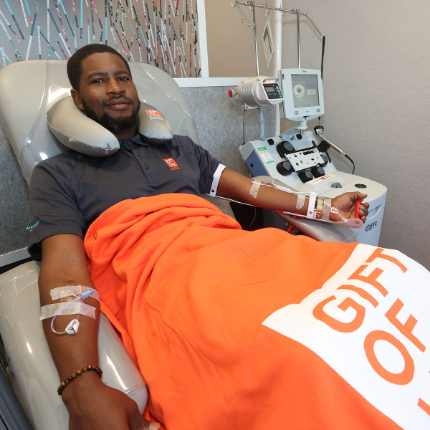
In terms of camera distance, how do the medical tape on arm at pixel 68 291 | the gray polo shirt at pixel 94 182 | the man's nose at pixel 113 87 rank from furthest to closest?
the man's nose at pixel 113 87, the gray polo shirt at pixel 94 182, the medical tape on arm at pixel 68 291

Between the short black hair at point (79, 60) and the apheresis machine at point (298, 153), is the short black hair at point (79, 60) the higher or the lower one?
the higher one

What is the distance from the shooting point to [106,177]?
2.60 feet

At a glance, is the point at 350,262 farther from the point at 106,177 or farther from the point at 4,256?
the point at 4,256

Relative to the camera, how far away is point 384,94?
4.57 feet

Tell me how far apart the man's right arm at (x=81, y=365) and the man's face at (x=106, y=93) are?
0.47 metres

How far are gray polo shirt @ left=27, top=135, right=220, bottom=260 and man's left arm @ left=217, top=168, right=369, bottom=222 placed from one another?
0.13m

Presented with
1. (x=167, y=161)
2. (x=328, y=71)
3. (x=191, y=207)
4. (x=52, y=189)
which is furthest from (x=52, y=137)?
(x=328, y=71)

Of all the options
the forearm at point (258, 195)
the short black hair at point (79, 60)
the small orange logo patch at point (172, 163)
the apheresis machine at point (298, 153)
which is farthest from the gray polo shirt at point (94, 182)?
the apheresis machine at point (298, 153)

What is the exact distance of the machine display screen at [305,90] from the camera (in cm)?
129

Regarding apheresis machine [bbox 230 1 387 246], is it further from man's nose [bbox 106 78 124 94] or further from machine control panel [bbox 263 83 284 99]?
man's nose [bbox 106 78 124 94]

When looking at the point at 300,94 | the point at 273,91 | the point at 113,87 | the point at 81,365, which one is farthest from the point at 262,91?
the point at 81,365

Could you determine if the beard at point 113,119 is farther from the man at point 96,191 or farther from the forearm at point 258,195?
the forearm at point 258,195

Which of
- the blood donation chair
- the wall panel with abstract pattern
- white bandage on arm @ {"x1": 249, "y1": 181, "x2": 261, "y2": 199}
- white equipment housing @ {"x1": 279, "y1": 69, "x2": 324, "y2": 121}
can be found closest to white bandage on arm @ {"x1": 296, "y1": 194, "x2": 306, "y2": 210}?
white bandage on arm @ {"x1": 249, "y1": 181, "x2": 261, "y2": 199}

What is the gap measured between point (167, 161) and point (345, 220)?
0.58 meters
